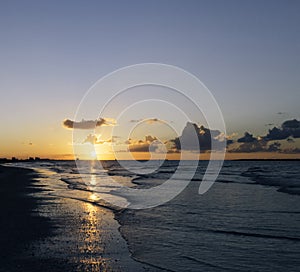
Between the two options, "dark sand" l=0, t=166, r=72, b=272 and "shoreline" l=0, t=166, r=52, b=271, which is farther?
"shoreline" l=0, t=166, r=52, b=271

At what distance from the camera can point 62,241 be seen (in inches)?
554

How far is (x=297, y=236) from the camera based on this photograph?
15.4 m

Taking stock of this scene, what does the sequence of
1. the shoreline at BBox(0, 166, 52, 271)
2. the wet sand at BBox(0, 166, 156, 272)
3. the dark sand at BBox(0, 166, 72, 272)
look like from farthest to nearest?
1. the shoreline at BBox(0, 166, 52, 271)
2. the wet sand at BBox(0, 166, 156, 272)
3. the dark sand at BBox(0, 166, 72, 272)

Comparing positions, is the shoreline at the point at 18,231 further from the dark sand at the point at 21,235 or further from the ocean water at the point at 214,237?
the ocean water at the point at 214,237

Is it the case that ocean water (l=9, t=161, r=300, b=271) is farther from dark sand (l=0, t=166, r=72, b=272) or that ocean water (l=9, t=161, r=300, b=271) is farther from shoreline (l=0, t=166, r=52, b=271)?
shoreline (l=0, t=166, r=52, b=271)

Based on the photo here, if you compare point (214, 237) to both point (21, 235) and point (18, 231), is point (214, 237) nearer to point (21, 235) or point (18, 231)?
point (21, 235)

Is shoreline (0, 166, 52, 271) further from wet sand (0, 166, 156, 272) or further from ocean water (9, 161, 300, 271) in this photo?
ocean water (9, 161, 300, 271)

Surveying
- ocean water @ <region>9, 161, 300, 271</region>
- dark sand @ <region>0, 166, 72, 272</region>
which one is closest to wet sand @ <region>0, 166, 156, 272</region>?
dark sand @ <region>0, 166, 72, 272</region>

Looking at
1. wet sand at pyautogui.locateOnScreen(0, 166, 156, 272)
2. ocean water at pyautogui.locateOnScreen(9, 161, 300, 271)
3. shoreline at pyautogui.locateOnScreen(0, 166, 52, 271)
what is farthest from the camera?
ocean water at pyautogui.locateOnScreen(9, 161, 300, 271)

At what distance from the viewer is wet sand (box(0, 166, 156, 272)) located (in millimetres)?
10984

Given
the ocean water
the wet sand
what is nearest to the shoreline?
the wet sand

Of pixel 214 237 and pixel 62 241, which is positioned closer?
pixel 62 241

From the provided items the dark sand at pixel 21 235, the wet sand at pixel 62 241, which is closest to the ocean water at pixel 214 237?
the wet sand at pixel 62 241

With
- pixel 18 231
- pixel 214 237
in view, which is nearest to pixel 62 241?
pixel 18 231
